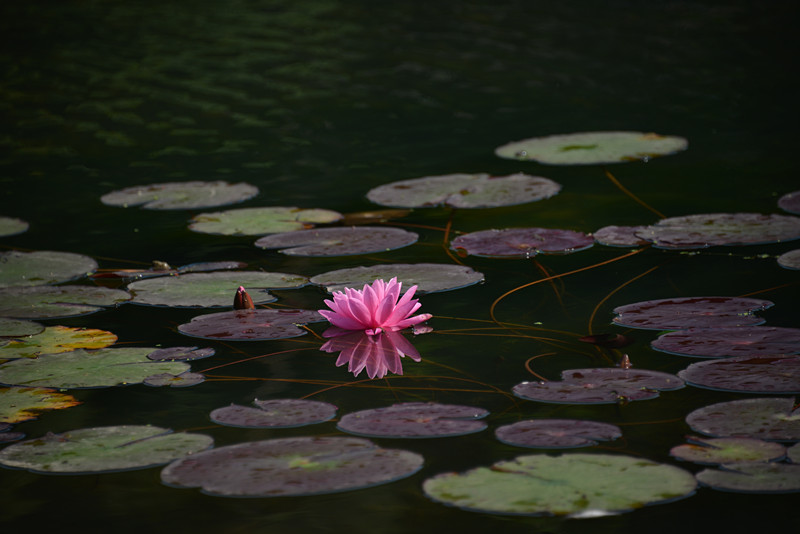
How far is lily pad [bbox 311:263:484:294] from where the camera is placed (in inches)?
134

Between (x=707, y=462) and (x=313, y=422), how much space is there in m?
0.89

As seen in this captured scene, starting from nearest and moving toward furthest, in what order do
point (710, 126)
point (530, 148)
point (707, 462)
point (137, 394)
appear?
point (707, 462) → point (137, 394) → point (530, 148) → point (710, 126)

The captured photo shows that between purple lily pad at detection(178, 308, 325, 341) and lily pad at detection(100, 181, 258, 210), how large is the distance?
1474mm

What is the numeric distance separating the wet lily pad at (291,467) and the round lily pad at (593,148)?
299 cm

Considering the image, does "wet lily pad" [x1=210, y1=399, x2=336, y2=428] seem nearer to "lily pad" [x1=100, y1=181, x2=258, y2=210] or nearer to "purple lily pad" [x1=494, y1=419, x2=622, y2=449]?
"purple lily pad" [x1=494, y1=419, x2=622, y2=449]

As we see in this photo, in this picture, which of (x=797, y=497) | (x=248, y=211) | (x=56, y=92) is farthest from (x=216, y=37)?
(x=797, y=497)

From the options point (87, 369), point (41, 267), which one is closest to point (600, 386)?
point (87, 369)

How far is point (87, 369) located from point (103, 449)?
55 cm

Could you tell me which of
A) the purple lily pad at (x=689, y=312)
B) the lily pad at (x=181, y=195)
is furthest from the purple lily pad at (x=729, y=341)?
the lily pad at (x=181, y=195)

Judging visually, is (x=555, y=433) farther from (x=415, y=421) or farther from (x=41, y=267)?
(x=41, y=267)

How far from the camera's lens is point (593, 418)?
2.39 m

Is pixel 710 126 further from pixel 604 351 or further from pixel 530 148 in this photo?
pixel 604 351

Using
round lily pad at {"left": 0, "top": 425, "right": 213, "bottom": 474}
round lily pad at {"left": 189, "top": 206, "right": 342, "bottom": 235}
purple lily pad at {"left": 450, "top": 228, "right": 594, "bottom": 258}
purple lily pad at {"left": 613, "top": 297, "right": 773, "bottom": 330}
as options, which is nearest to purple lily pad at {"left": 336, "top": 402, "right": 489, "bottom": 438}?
round lily pad at {"left": 0, "top": 425, "right": 213, "bottom": 474}

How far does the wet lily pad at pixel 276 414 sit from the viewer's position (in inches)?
95.2
